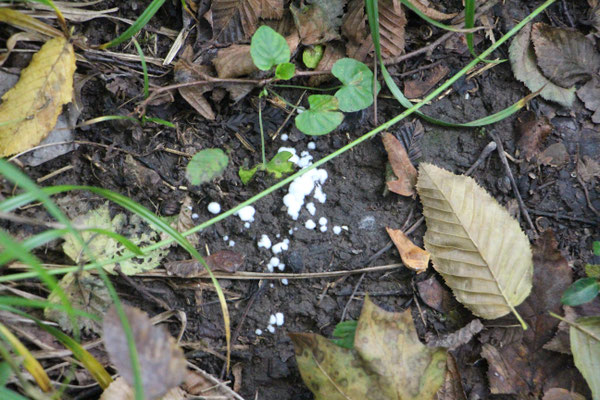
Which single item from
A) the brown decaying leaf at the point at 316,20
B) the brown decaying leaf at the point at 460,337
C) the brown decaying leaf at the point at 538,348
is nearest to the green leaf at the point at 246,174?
the brown decaying leaf at the point at 316,20

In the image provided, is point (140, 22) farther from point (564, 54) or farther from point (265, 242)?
point (564, 54)

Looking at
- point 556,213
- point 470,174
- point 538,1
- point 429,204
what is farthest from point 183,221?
point 538,1

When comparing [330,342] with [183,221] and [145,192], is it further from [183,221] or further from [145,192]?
[145,192]

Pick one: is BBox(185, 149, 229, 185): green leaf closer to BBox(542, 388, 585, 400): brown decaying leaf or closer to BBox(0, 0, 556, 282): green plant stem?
BBox(0, 0, 556, 282): green plant stem

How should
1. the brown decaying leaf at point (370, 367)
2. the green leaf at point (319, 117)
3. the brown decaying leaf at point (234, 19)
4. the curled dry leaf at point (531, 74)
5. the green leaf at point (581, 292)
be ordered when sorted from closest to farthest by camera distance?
the brown decaying leaf at point (370, 367), the green leaf at point (581, 292), the green leaf at point (319, 117), the brown decaying leaf at point (234, 19), the curled dry leaf at point (531, 74)

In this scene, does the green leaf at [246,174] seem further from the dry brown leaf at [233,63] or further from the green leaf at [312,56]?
the green leaf at [312,56]

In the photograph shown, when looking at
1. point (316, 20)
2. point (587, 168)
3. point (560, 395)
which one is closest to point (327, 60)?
point (316, 20)
